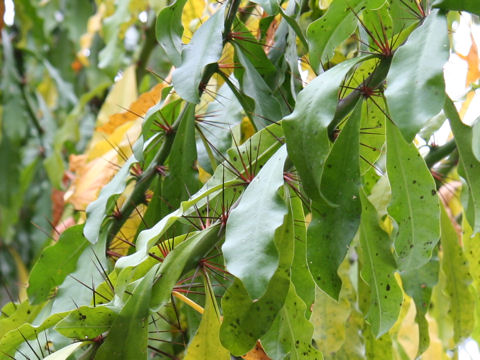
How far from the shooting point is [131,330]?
1.89 feet

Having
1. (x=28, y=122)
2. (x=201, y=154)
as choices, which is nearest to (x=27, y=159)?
(x=28, y=122)

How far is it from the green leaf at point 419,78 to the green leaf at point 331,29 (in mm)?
106

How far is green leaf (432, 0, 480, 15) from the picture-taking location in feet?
1.82

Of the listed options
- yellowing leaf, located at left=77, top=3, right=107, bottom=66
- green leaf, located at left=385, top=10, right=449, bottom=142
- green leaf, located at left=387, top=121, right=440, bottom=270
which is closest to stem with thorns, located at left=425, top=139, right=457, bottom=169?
green leaf, located at left=387, top=121, right=440, bottom=270

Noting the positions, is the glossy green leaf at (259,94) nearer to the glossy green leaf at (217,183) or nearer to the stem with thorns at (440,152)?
the glossy green leaf at (217,183)

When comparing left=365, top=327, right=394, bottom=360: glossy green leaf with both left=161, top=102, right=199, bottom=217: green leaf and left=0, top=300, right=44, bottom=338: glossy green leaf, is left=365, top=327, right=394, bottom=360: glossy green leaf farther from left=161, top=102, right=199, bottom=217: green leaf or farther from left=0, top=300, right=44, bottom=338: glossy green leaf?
left=0, top=300, right=44, bottom=338: glossy green leaf

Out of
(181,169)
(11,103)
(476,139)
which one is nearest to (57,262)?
(181,169)

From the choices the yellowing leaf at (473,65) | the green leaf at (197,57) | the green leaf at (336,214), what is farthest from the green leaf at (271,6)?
the yellowing leaf at (473,65)

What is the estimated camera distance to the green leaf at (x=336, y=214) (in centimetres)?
61

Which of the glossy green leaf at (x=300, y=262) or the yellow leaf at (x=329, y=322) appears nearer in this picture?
the glossy green leaf at (x=300, y=262)

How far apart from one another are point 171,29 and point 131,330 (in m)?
0.36

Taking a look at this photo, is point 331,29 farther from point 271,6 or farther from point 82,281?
point 82,281

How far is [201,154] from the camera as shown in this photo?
907 mm

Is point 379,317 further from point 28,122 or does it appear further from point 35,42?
point 35,42
